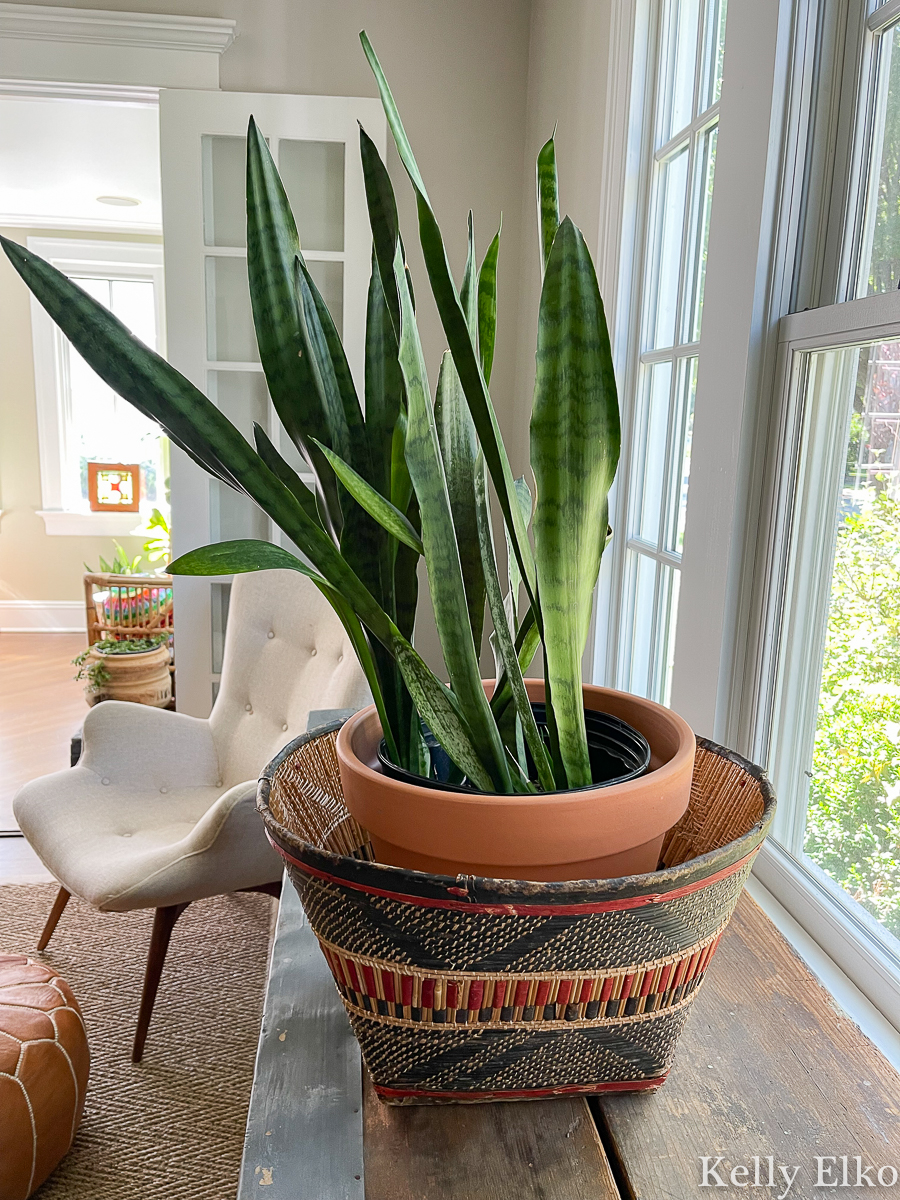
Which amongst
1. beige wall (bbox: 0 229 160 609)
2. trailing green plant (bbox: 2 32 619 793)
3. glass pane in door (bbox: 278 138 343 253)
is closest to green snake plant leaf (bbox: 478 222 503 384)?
trailing green plant (bbox: 2 32 619 793)

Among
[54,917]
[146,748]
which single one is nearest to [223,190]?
[146,748]

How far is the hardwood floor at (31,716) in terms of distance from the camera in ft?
8.49

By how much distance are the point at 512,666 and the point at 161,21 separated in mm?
2581

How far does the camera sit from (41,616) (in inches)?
228

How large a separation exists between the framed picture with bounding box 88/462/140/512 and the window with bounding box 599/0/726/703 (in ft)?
16.4

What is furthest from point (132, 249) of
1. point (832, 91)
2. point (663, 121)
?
point (832, 91)

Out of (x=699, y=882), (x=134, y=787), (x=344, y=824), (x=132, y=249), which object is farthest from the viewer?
(x=132, y=249)

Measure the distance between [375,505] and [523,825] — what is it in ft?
0.58

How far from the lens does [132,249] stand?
5762mm

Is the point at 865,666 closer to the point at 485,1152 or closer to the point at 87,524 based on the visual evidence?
the point at 485,1152

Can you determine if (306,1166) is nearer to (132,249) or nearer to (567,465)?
(567,465)

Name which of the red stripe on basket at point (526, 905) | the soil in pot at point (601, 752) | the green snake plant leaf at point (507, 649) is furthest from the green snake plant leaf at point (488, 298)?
the red stripe on basket at point (526, 905)

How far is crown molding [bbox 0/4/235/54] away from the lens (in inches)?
90.8

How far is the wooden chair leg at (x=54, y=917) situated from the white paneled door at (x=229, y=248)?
32.9 inches
